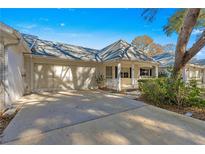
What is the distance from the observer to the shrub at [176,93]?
6811mm

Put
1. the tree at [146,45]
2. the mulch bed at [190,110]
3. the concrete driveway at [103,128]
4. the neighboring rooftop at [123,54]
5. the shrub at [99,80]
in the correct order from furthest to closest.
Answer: the tree at [146,45] → the shrub at [99,80] → the neighboring rooftop at [123,54] → the mulch bed at [190,110] → the concrete driveway at [103,128]

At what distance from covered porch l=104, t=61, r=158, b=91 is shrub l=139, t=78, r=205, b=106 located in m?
5.10

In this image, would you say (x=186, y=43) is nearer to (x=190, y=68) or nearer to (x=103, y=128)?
(x=103, y=128)

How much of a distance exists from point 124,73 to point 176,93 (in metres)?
10.1

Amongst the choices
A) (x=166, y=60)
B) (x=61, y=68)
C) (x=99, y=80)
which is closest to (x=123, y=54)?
(x=99, y=80)

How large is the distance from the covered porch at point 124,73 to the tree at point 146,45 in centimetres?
1901

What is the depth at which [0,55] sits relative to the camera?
5770mm

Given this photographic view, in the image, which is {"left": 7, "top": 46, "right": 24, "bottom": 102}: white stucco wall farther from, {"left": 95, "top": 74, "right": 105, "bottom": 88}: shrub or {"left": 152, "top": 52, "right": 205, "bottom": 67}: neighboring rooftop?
{"left": 152, "top": 52, "right": 205, "bottom": 67}: neighboring rooftop

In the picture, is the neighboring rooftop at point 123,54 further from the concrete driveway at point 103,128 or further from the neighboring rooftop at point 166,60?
the concrete driveway at point 103,128

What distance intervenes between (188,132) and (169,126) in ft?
1.72

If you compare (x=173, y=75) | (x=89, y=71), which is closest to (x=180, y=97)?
(x=173, y=75)

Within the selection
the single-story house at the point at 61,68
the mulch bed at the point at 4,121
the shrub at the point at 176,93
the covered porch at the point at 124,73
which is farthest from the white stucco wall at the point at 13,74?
the covered porch at the point at 124,73

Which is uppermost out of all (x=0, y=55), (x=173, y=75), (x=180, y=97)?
(x=0, y=55)
